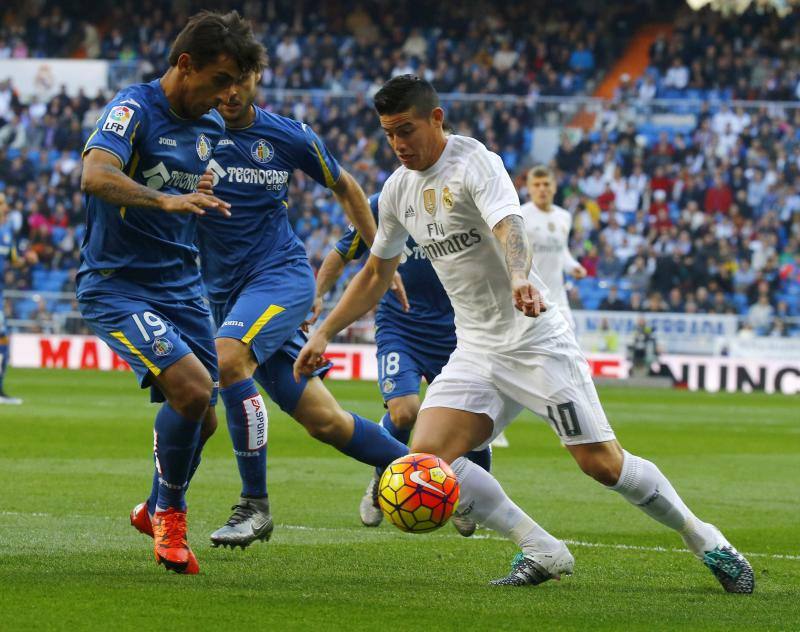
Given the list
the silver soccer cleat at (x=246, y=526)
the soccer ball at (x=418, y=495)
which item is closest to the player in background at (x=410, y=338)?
the silver soccer cleat at (x=246, y=526)

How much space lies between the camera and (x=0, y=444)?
12883 millimetres

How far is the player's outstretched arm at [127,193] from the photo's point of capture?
18.0 ft

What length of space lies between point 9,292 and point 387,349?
67.9 feet

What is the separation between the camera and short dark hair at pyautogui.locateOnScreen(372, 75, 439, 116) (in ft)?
19.4

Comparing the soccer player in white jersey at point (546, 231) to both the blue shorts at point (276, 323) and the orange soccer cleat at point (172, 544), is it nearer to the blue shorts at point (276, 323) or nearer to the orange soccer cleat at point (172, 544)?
the blue shorts at point (276, 323)

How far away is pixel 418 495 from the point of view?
5645 mm

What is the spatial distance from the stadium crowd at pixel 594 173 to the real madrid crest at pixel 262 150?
1988 centimetres

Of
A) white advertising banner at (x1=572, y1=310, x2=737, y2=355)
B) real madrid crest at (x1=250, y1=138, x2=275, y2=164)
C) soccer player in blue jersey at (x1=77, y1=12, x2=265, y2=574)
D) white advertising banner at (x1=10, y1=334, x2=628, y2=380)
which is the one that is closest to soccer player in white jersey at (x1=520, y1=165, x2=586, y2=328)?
real madrid crest at (x1=250, y1=138, x2=275, y2=164)

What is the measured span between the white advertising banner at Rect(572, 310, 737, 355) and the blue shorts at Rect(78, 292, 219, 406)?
19.9m

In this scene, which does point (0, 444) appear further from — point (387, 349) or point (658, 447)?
point (658, 447)

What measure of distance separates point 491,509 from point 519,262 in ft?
3.95

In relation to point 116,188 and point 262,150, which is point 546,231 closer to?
point 262,150

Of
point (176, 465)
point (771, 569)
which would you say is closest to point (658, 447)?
point (771, 569)

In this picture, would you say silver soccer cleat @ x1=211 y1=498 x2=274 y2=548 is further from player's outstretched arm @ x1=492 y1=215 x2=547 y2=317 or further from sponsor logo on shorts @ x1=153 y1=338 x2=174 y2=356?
player's outstretched arm @ x1=492 y1=215 x2=547 y2=317
